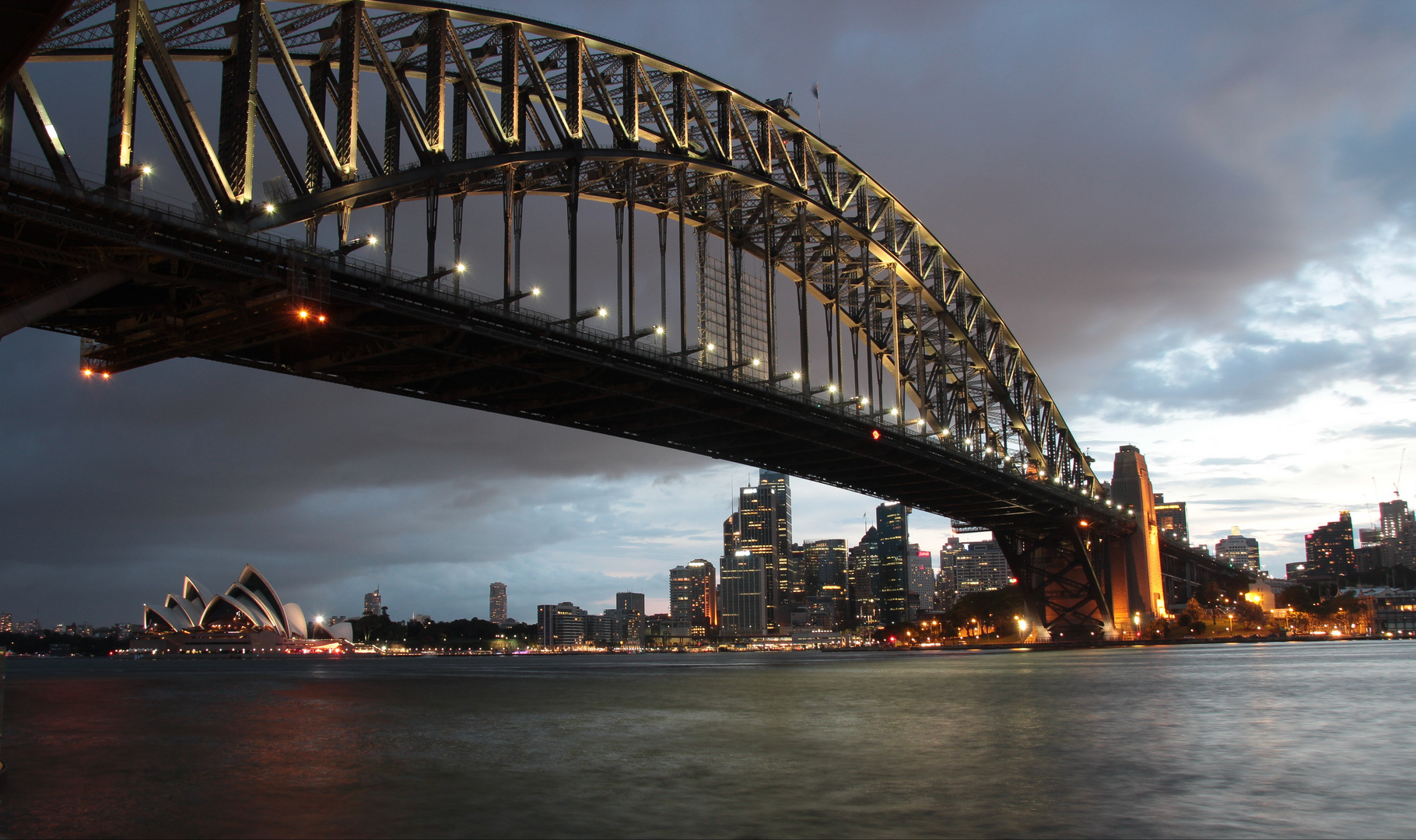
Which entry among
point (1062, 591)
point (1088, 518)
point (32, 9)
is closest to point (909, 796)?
point (32, 9)

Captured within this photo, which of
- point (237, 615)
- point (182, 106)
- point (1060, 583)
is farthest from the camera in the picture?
point (237, 615)

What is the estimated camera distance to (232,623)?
152 m

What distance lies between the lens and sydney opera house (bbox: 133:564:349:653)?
14962 cm

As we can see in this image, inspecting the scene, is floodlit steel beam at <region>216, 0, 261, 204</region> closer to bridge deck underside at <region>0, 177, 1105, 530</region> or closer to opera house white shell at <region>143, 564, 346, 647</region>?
bridge deck underside at <region>0, 177, 1105, 530</region>

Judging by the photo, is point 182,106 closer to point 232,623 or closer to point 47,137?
point 47,137

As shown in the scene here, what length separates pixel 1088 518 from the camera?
→ 94.1 m

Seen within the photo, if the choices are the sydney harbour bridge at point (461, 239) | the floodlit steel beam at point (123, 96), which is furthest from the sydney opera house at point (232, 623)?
the floodlit steel beam at point (123, 96)

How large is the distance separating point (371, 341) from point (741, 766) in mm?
27809

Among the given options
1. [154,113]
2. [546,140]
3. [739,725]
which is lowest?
[739,725]

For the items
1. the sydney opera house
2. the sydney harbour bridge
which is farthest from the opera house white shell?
the sydney harbour bridge

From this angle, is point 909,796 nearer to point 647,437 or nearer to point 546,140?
point 546,140

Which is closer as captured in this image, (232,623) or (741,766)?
(741,766)

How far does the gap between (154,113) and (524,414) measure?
21388 millimetres

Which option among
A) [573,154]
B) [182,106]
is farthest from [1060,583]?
[182,106]
